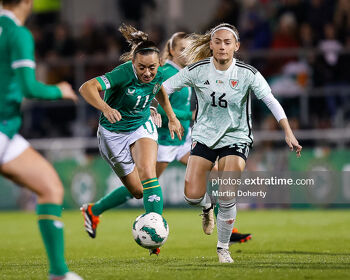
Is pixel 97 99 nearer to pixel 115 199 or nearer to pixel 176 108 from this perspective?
pixel 115 199

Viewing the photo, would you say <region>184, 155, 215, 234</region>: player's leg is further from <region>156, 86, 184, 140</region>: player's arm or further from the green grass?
the green grass

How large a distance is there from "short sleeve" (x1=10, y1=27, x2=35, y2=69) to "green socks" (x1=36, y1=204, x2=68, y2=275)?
1.09 metres

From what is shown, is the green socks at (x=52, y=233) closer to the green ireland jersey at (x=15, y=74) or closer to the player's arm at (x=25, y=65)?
the green ireland jersey at (x=15, y=74)

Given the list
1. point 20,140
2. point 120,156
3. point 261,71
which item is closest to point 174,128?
point 120,156

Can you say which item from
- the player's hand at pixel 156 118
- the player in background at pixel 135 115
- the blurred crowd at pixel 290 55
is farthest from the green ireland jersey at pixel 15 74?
the blurred crowd at pixel 290 55

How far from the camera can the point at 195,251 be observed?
884cm

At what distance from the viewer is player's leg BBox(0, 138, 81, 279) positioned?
5.52 meters

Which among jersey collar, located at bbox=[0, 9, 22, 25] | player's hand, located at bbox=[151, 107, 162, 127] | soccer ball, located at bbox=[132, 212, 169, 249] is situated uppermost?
jersey collar, located at bbox=[0, 9, 22, 25]

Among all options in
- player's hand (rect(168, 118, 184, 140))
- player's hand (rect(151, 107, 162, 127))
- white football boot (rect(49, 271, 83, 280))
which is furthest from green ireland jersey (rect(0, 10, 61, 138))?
player's hand (rect(151, 107, 162, 127))

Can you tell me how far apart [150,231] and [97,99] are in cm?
147

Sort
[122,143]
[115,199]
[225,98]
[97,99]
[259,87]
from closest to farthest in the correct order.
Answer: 1. [97,99]
2. [259,87]
3. [225,98]
4. [122,143]
5. [115,199]

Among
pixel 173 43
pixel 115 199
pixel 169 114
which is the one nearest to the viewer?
pixel 169 114

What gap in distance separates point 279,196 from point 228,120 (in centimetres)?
834

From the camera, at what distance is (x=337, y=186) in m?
15.3
